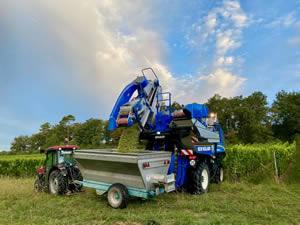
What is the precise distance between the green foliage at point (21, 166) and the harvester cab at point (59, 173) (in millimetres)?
8990

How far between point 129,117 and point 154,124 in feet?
5.07

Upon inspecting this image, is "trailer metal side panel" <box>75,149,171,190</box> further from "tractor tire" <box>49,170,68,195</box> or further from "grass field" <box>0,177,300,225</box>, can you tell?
"tractor tire" <box>49,170,68,195</box>

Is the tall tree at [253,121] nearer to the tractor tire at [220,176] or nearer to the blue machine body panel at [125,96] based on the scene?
the tractor tire at [220,176]

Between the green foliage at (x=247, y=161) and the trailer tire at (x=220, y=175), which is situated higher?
the green foliage at (x=247, y=161)

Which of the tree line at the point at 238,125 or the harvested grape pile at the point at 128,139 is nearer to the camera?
the harvested grape pile at the point at 128,139

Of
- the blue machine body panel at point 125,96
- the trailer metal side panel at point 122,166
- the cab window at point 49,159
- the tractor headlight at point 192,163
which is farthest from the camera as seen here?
the cab window at point 49,159

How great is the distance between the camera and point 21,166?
17.3 m

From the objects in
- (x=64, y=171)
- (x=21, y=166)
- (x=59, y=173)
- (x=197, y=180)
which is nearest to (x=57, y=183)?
(x=59, y=173)

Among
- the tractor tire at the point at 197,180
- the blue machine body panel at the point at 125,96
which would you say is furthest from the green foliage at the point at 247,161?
the blue machine body panel at the point at 125,96

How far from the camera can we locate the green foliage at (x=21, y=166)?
55.0ft

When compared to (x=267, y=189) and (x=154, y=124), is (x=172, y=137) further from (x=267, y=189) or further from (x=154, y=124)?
(x=267, y=189)

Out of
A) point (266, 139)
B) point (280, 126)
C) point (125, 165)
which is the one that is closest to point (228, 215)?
point (125, 165)

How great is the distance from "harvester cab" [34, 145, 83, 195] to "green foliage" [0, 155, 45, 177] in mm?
8990

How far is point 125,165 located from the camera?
17.8 ft
